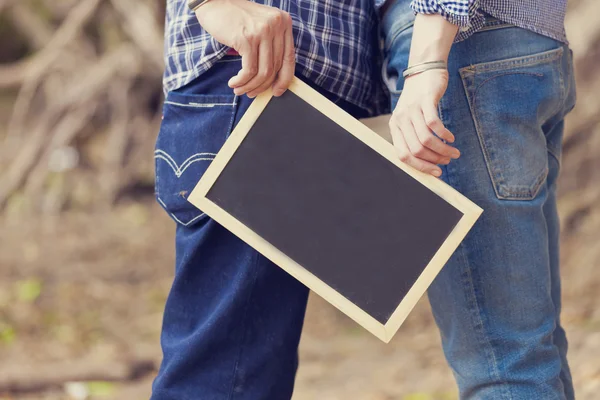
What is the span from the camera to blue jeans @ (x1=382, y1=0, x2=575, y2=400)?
1.16 m

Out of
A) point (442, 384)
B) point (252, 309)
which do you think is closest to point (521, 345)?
point (252, 309)

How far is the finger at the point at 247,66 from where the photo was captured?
113 cm

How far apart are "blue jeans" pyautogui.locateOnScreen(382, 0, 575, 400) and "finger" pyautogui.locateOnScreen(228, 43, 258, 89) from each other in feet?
0.81

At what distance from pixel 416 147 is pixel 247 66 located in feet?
0.93

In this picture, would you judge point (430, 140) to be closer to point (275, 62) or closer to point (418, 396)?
point (275, 62)

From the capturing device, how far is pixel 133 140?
4.74 m

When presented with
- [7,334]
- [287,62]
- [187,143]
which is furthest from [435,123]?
[7,334]

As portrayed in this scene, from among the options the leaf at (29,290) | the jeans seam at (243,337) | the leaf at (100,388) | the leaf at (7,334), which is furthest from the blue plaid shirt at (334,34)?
the leaf at (29,290)

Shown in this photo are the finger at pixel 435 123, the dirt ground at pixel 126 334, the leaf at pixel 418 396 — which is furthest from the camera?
the dirt ground at pixel 126 334

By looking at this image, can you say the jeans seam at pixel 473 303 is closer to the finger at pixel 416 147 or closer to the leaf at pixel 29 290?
the finger at pixel 416 147

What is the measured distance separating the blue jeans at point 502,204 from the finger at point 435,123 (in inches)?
3.0

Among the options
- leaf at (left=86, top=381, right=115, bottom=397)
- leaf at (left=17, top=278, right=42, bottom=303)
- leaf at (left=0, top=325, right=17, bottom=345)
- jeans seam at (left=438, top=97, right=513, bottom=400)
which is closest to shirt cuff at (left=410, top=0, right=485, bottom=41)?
jeans seam at (left=438, top=97, right=513, bottom=400)

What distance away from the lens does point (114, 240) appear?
4.11 meters

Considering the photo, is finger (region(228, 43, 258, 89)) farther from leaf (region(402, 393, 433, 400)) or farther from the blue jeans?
leaf (region(402, 393, 433, 400))
